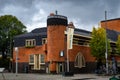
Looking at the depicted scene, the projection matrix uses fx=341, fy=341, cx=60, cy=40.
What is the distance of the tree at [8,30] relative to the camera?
107637 millimetres

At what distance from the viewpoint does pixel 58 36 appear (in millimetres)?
68875

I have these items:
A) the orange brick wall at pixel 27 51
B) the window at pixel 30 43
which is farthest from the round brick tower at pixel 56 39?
the window at pixel 30 43

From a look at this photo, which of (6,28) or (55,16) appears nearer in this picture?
(55,16)

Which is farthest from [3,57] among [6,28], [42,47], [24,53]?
[42,47]

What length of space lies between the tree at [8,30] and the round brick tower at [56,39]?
39633 millimetres

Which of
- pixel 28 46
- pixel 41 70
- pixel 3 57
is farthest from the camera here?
pixel 3 57

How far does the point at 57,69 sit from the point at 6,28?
1770 inches

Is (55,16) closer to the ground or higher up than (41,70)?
higher up

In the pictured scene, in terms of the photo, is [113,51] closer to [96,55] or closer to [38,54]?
[96,55]

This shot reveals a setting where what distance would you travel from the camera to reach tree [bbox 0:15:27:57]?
10764 cm

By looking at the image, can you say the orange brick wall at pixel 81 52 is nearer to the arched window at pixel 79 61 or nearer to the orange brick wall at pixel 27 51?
the arched window at pixel 79 61

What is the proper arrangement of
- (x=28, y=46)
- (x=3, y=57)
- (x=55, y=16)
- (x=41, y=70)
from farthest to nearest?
(x=3, y=57), (x=28, y=46), (x=41, y=70), (x=55, y=16)

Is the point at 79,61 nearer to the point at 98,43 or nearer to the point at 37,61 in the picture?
the point at 98,43

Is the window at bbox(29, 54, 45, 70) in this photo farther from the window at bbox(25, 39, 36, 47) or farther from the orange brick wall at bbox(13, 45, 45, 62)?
the window at bbox(25, 39, 36, 47)
